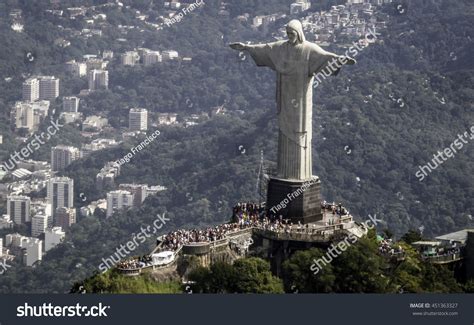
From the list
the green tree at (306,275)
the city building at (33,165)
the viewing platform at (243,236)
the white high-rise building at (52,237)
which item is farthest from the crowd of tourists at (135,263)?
the city building at (33,165)

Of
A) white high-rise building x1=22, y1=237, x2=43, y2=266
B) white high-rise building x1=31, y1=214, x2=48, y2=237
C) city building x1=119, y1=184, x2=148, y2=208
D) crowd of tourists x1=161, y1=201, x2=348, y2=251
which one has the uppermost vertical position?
city building x1=119, y1=184, x2=148, y2=208

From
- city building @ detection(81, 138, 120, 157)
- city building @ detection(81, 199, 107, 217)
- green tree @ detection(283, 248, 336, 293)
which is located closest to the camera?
green tree @ detection(283, 248, 336, 293)

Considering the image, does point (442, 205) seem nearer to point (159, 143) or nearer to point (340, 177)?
point (340, 177)

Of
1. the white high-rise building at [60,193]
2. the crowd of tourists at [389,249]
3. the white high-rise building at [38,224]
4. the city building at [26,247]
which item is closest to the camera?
the crowd of tourists at [389,249]

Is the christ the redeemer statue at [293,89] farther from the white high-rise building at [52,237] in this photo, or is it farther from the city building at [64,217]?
the city building at [64,217]

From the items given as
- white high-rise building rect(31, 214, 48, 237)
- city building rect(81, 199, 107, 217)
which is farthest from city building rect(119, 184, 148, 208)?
white high-rise building rect(31, 214, 48, 237)

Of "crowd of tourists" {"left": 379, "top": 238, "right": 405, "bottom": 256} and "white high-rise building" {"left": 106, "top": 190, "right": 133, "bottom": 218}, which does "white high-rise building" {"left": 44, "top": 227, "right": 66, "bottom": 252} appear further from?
"crowd of tourists" {"left": 379, "top": 238, "right": 405, "bottom": 256}
